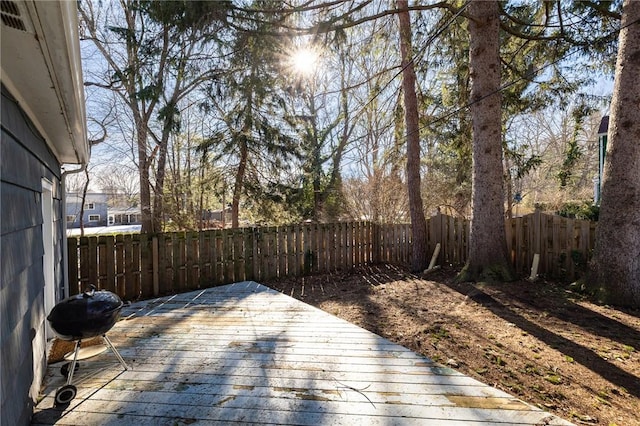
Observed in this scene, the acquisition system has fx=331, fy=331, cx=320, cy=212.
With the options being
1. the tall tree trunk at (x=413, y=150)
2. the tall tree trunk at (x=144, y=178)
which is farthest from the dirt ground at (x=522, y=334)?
the tall tree trunk at (x=144, y=178)

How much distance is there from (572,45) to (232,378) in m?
7.73

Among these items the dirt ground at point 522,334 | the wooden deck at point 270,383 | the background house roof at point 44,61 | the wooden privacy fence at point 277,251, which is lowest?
the dirt ground at point 522,334

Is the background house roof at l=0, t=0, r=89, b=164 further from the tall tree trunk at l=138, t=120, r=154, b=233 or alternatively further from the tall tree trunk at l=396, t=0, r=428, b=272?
the tall tree trunk at l=138, t=120, r=154, b=233

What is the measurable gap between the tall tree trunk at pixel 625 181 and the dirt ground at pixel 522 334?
1.40 ft

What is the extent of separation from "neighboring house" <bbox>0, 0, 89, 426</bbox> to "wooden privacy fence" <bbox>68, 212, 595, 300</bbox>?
8.13 ft

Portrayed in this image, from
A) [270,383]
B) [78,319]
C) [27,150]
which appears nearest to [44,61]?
[27,150]

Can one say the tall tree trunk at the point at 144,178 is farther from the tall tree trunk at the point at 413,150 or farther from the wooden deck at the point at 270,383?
the tall tree trunk at the point at 413,150

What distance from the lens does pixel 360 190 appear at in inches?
446

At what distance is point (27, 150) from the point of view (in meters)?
2.07

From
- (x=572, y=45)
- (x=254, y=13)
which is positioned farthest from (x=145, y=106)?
(x=572, y=45)

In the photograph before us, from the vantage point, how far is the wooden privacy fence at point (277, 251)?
4762mm

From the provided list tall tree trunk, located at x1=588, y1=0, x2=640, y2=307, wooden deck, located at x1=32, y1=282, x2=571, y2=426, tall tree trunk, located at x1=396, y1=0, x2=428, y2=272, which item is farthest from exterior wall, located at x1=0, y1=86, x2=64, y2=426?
tall tree trunk, located at x1=396, y1=0, x2=428, y2=272

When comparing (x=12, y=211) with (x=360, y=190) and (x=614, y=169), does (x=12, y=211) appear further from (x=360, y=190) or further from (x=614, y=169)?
(x=360, y=190)

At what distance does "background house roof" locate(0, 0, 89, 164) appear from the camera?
111cm
